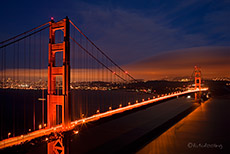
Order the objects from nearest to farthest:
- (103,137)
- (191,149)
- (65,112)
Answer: (65,112) < (191,149) < (103,137)

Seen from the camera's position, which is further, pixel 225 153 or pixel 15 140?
pixel 225 153

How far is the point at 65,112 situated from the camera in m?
9.46

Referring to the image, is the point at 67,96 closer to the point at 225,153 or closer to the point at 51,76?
the point at 51,76

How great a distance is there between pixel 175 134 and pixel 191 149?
13.9 ft

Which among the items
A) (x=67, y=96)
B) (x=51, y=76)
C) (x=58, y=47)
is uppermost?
(x=58, y=47)

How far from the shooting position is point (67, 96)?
9602 mm

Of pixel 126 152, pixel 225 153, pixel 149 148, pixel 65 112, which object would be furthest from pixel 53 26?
pixel 225 153

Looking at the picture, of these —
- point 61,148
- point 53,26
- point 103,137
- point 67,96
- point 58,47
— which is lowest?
point 103,137

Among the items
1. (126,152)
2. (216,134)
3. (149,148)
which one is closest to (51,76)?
(126,152)

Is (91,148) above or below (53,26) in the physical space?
below

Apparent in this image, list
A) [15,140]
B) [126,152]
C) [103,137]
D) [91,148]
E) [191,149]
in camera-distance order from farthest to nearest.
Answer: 1. [103,137]
2. [91,148]
3. [191,149]
4. [126,152]
5. [15,140]

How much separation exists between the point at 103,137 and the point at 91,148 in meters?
4.41

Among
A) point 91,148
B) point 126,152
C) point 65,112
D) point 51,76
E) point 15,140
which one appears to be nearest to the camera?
point 15,140

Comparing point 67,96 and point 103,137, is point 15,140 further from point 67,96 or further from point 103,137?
point 103,137
